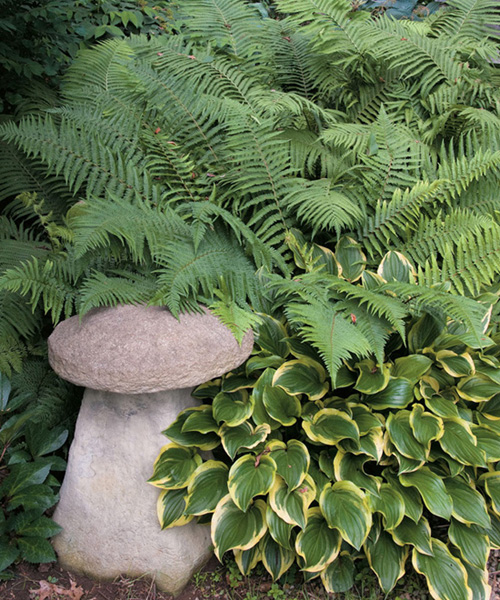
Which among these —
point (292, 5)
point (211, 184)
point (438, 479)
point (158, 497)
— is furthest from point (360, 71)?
point (158, 497)

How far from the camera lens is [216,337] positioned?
6.28 feet

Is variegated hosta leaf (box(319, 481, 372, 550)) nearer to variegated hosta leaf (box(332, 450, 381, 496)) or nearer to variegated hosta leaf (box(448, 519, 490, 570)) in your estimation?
variegated hosta leaf (box(332, 450, 381, 496))

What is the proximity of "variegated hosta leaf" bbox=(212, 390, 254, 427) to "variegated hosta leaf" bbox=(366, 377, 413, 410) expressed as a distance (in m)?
0.51

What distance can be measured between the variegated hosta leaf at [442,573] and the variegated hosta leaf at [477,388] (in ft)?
1.92

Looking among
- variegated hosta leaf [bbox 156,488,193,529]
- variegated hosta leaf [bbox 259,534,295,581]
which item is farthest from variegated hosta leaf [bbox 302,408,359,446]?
variegated hosta leaf [bbox 156,488,193,529]

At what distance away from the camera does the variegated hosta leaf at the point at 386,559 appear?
1.88 metres

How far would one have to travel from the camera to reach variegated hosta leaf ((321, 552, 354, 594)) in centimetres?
193

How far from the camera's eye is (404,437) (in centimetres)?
194

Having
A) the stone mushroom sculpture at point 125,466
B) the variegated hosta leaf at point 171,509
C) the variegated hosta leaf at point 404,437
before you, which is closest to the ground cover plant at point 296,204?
the variegated hosta leaf at point 404,437

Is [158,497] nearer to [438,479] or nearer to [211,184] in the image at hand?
[438,479]

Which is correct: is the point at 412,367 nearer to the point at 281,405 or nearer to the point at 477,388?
the point at 477,388

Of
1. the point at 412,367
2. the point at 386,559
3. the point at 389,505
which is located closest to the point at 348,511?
the point at 389,505

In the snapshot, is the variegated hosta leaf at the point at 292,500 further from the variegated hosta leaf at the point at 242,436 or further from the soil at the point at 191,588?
the soil at the point at 191,588

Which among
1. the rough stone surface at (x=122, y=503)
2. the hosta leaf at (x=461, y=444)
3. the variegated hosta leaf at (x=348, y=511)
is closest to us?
the variegated hosta leaf at (x=348, y=511)
